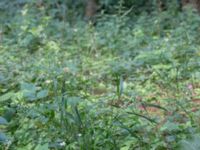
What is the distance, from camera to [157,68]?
522cm

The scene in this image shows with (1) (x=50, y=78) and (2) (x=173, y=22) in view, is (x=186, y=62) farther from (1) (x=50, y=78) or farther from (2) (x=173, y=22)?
(2) (x=173, y=22)

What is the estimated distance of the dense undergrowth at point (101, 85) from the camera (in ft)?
10.1

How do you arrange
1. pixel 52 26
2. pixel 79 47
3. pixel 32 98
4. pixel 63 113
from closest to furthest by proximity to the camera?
pixel 63 113, pixel 32 98, pixel 79 47, pixel 52 26

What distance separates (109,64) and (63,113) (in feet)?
8.37

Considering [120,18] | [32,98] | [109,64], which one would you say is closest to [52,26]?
[120,18]

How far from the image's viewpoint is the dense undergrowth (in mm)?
3091

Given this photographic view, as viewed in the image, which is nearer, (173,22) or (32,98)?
(32,98)

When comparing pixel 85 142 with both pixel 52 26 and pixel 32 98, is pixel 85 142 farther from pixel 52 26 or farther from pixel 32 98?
pixel 52 26

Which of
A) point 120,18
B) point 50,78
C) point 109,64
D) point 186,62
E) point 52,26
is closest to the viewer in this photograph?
point 50,78

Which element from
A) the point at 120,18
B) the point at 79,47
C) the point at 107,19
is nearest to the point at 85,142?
the point at 79,47

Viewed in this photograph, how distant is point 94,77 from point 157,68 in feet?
2.23

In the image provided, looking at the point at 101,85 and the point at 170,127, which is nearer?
the point at 170,127

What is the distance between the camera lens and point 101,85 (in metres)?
4.95

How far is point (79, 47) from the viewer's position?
6801 mm
